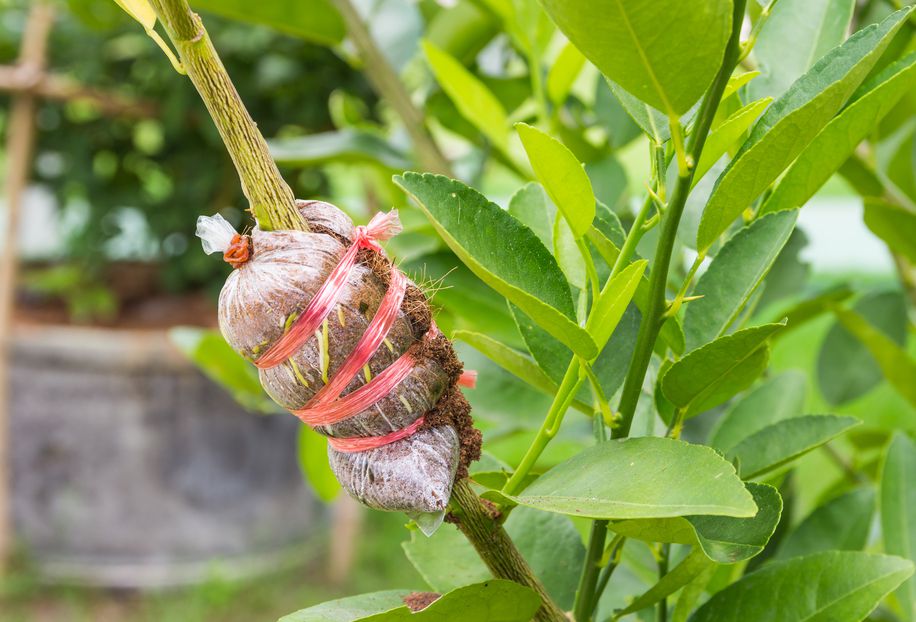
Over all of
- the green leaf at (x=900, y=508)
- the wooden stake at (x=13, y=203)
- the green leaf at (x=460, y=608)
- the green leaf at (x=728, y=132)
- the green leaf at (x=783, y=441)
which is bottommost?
the green leaf at (x=900, y=508)

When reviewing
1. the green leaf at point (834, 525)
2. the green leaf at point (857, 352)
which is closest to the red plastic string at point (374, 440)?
the green leaf at point (834, 525)

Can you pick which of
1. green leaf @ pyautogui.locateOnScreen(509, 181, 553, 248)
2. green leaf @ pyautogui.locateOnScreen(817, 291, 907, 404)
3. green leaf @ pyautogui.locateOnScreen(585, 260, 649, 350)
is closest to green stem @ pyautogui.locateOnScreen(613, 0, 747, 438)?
green leaf @ pyautogui.locateOnScreen(585, 260, 649, 350)

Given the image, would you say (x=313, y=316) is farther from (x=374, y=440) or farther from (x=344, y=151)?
→ (x=344, y=151)

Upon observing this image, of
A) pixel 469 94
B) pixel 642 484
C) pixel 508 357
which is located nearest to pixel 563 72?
pixel 469 94

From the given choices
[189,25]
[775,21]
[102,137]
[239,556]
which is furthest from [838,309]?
[102,137]

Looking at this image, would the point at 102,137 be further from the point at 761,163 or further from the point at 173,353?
the point at 761,163

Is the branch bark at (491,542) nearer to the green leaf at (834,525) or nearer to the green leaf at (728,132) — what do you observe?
the green leaf at (728,132)

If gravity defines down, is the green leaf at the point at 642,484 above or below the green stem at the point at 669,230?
below
